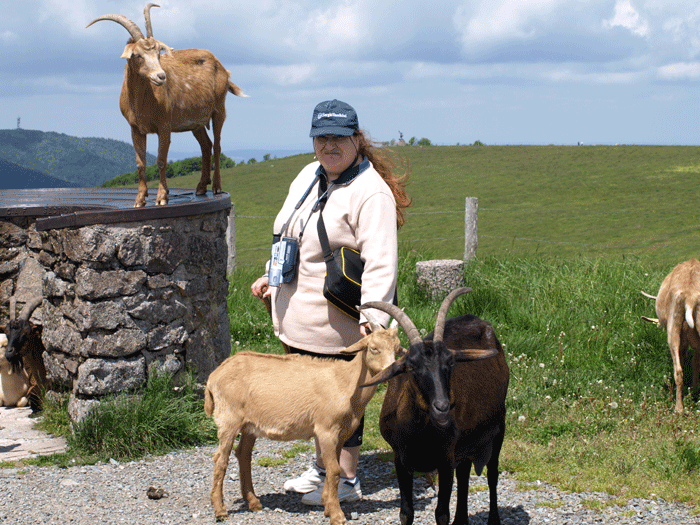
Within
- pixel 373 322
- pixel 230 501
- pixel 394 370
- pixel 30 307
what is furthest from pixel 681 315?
pixel 30 307

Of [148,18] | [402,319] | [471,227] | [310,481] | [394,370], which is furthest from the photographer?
[471,227]

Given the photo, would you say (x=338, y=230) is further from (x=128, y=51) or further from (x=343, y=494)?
(x=128, y=51)

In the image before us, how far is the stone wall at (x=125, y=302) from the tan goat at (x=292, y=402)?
176 cm

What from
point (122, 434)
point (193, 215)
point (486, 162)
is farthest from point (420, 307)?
point (486, 162)

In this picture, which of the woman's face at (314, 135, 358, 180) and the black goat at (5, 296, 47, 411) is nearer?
the woman's face at (314, 135, 358, 180)

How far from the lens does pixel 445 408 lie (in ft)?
9.65

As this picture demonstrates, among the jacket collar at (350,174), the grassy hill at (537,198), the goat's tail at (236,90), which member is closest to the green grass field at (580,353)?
the grassy hill at (537,198)

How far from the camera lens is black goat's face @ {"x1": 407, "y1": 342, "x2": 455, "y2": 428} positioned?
2.97m

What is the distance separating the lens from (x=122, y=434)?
5.37 metres

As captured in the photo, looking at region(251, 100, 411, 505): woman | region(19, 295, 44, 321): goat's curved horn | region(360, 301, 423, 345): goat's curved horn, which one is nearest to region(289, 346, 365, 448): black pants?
region(251, 100, 411, 505): woman

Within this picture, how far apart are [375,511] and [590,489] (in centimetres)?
156

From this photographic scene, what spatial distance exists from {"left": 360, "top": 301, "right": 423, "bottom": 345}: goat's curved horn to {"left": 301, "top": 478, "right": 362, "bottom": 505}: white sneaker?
1.53 m

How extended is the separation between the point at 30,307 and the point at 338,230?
3.75m

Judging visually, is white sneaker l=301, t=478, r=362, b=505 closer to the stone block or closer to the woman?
the woman
